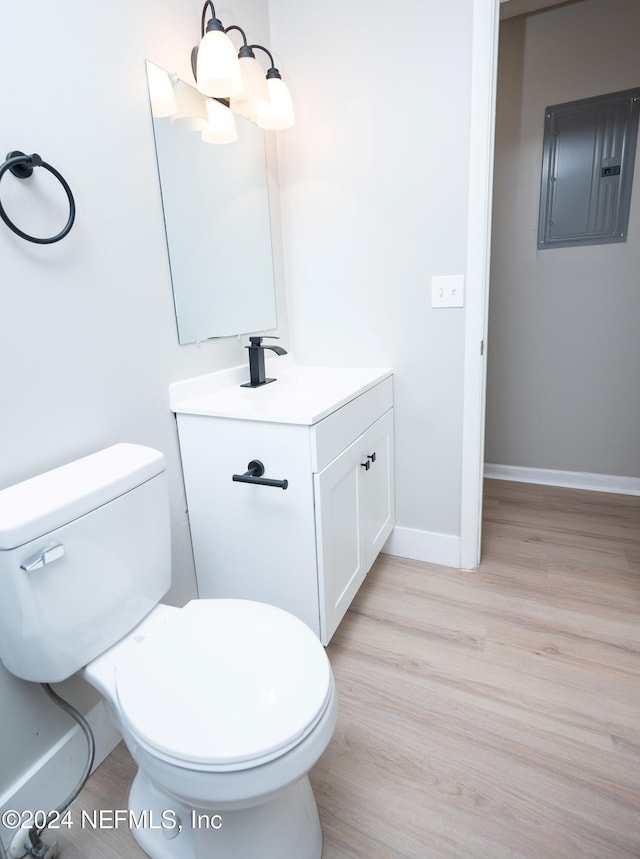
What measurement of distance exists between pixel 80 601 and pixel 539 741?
3.77 feet

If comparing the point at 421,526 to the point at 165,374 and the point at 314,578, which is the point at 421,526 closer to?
the point at 314,578

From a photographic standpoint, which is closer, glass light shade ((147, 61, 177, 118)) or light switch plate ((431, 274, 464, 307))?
glass light shade ((147, 61, 177, 118))

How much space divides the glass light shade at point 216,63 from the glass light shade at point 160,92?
0.08 meters

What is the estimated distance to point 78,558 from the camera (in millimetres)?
912

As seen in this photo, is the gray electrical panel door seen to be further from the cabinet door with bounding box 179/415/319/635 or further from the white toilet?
the white toilet

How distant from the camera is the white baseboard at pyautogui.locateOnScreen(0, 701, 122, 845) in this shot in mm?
984

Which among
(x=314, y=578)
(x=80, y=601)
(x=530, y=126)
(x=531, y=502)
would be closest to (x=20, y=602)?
(x=80, y=601)

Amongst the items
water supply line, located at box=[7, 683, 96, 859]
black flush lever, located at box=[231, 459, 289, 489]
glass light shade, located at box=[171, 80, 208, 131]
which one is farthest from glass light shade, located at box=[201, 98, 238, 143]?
water supply line, located at box=[7, 683, 96, 859]

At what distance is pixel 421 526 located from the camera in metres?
1.94

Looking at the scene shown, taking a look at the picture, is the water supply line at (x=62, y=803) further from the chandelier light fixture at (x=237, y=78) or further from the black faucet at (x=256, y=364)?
the chandelier light fixture at (x=237, y=78)

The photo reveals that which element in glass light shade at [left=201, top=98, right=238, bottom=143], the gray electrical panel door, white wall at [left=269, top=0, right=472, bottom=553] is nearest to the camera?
glass light shade at [left=201, top=98, right=238, bottom=143]

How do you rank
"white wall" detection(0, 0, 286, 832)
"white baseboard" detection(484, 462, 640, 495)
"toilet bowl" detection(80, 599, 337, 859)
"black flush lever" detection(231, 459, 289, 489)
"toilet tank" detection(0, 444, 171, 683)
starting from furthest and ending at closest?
"white baseboard" detection(484, 462, 640, 495)
"black flush lever" detection(231, 459, 289, 489)
"white wall" detection(0, 0, 286, 832)
"toilet tank" detection(0, 444, 171, 683)
"toilet bowl" detection(80, 599, 337, 859)

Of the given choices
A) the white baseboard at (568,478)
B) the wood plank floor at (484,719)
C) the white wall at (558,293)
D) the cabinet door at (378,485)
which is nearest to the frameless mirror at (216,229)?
the cabinet door at (378,485)

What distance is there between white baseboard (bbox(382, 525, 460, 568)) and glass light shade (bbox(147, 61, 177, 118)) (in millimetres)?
1657
